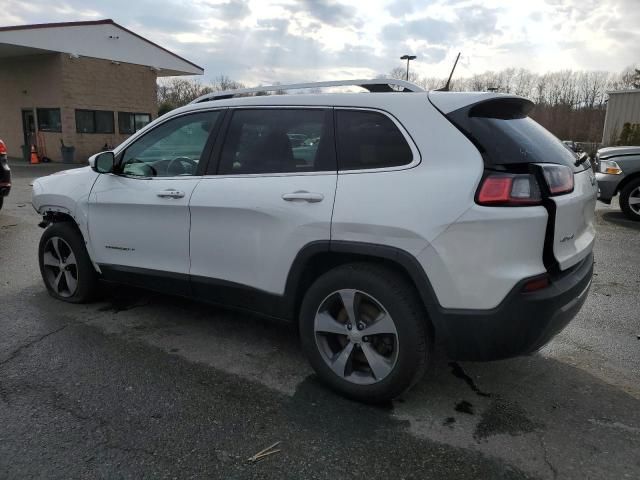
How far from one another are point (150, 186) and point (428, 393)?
2427 mm

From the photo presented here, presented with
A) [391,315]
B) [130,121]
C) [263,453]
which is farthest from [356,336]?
[130,121]

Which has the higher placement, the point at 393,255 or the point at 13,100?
the point at 13,100

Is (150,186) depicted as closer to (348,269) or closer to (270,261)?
(270,261)

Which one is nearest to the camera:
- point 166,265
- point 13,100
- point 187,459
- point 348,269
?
point 187,459

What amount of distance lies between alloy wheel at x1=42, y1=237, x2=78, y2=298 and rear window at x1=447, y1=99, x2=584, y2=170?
3.48 meters

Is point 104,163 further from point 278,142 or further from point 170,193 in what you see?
point 278,142

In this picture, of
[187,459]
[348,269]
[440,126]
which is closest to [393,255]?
[348,269]

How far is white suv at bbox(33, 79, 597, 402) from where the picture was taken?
2.54 metres

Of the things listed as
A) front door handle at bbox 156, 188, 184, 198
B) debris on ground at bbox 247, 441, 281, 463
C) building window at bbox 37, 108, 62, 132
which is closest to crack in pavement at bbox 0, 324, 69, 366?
front door handle at bbox 156, 188, 184, 198

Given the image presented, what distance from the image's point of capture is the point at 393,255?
107 inches

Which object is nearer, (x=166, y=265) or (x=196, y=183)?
(x=196, y=183)

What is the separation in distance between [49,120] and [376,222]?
23.1 m

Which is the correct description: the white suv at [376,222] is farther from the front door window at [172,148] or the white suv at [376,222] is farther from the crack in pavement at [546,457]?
the crack in pavement at [546,457]

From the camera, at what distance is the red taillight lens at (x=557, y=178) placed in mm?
2629
